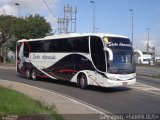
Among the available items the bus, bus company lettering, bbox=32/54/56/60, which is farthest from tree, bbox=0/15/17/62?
the bus

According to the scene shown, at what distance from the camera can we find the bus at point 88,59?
68.5 ft

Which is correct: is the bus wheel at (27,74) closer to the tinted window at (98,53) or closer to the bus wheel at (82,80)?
the bus wheel at (82,80)

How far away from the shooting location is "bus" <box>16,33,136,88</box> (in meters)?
20.9

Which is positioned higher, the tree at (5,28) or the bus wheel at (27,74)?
the tree at (5,28)

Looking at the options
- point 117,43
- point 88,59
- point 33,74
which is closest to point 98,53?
point 88,59

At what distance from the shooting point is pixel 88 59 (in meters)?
22.0

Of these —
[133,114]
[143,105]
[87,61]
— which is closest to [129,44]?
[87,61]

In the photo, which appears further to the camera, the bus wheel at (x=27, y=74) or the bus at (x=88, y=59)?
the bus wheel at (x=27, y=74)

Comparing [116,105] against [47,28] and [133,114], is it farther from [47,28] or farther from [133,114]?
[47,28]

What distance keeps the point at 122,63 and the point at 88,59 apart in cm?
194

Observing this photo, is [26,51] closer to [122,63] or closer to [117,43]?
[117,43]

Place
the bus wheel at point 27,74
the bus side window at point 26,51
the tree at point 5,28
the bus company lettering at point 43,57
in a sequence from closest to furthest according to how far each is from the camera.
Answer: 1. the bus company lettering at point 43,57
2. the bus wheel at point 27,74
3. the bus side window at point 26,51
4. the tree at point 5,28

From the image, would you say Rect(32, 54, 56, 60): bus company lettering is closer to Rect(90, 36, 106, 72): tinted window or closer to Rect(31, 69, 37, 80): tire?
Rect(31, 69, 37, 80): tire

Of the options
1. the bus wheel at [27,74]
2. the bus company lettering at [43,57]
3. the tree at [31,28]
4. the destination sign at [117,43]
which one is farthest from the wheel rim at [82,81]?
the tree at [31,28]
